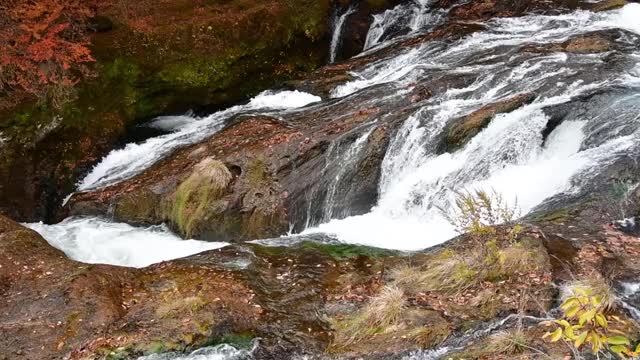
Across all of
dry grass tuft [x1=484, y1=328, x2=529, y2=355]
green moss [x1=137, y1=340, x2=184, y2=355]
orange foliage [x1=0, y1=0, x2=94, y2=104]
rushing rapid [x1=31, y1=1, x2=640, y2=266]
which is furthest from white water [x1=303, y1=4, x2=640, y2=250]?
orange foliage [x1=0, y1=0, x2=94, y2=104]

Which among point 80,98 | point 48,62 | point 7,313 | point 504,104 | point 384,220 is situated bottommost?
point 384,220

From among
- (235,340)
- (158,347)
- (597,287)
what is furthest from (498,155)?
(158,347)

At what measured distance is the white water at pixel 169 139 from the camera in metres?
12.0

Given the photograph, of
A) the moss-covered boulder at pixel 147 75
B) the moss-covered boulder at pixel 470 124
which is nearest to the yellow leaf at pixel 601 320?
the moss-covered boulder at pixel 470 124

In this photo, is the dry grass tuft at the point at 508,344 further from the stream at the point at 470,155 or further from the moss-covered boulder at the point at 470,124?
the moss-covered boulder at the point at 470,124

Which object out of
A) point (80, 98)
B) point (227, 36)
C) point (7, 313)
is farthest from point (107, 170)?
point (7, 313)

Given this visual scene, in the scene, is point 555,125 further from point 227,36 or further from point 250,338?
point 227,36

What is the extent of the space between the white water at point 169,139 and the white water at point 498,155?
143 inches

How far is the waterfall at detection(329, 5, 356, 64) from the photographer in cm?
1667

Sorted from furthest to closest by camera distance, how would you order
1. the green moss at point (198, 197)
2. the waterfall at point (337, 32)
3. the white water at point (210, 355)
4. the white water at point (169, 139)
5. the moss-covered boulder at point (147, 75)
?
the waterfall at point (337, 32) → the white water at point (169, 139) → the moss-covered boulder at point (147, 75) → the green moss at point (198, 197) → the white water at point (210, 355)

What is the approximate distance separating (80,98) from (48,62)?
3.82ft

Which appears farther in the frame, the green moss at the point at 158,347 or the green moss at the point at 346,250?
the green moss at the point at 346,250

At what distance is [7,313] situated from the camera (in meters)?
6.84

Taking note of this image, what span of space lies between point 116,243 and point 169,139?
12.4 ft
